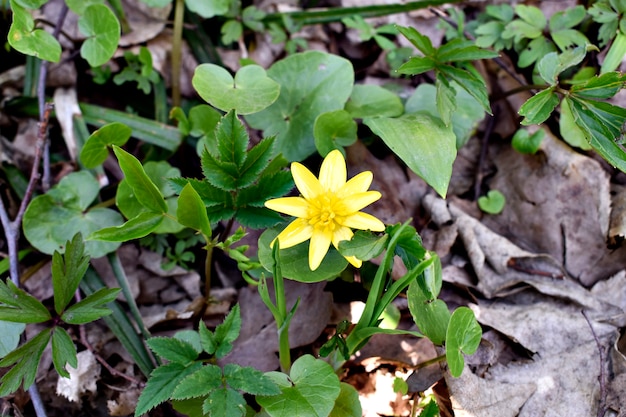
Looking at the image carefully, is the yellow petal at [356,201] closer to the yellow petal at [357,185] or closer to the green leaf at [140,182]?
the yellow petal at [357,185]

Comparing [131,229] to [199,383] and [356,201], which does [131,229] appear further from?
[356,201]

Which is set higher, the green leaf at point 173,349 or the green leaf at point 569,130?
the green leaf at point 569,130

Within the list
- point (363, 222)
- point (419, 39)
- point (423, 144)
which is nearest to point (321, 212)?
point (363, 222)

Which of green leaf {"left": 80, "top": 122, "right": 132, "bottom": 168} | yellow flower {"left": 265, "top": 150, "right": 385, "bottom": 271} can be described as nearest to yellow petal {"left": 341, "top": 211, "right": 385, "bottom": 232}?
yellow flower {"left": 265, "top": 150, "right": 385, "bottom": 271}

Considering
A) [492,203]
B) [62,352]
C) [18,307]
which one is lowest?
[492,203]

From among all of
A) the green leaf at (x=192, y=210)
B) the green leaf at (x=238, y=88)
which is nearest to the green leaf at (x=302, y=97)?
the green leaf at (x=238, y=88)

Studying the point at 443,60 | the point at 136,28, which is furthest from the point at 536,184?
the point at 136,28
